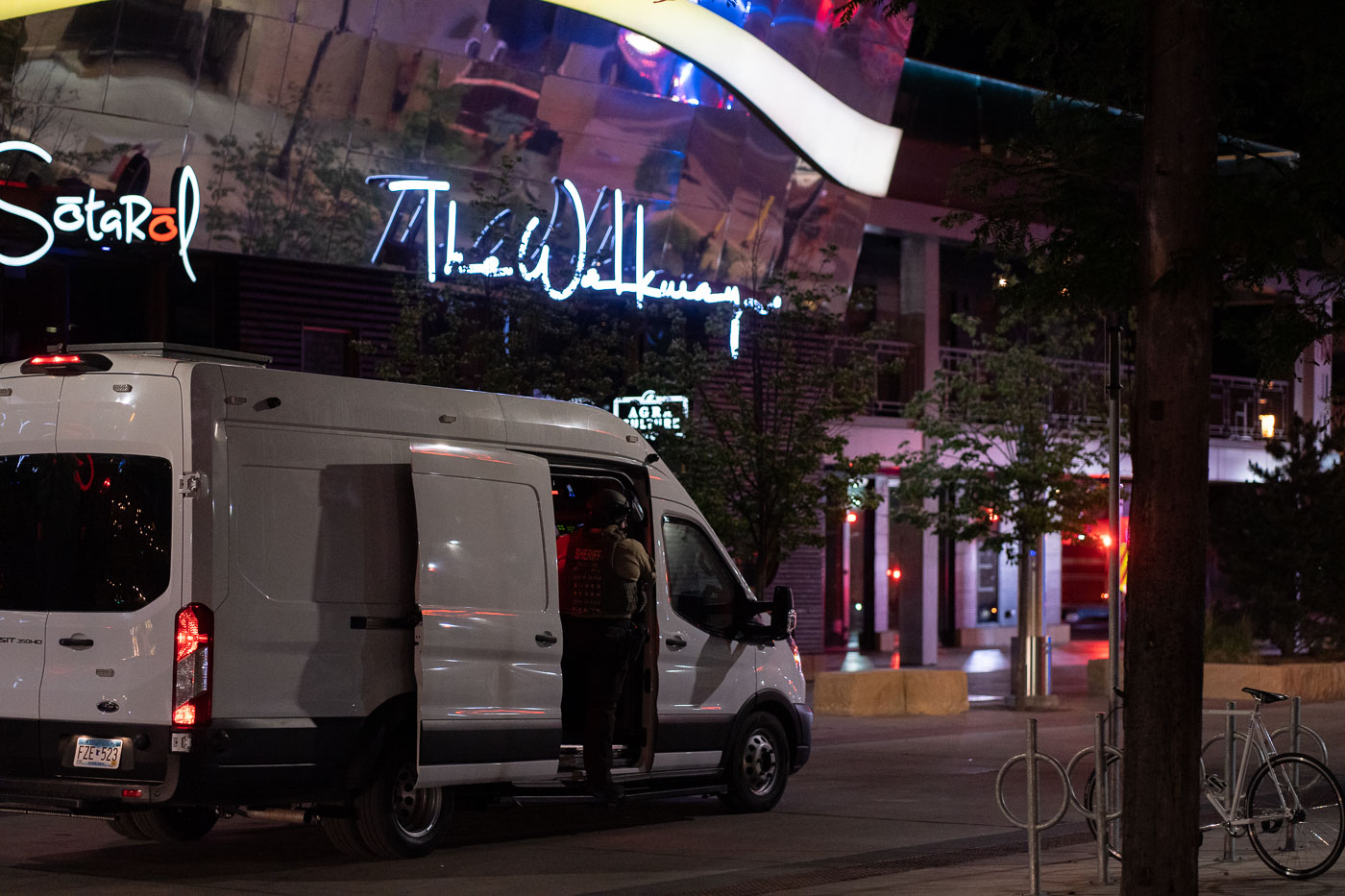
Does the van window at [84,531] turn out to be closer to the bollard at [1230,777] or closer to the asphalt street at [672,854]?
the asphalt street at [672,854]

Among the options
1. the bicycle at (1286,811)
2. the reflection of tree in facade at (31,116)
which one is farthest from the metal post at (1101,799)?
the reflection of tree in facade at (31,116)

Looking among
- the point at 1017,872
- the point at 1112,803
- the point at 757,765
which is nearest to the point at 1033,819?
the point at 1017,872

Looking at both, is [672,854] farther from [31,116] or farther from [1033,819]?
[31,116]

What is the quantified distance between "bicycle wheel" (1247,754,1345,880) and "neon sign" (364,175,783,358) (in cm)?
1213

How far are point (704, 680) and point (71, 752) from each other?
4.34 metres

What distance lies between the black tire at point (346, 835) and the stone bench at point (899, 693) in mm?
10947

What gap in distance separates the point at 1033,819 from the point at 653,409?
12213mm

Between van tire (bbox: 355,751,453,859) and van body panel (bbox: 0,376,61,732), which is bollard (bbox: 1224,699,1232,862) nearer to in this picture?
van tire (bbox: 355,751,453,859)

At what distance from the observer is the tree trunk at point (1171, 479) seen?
288 inches

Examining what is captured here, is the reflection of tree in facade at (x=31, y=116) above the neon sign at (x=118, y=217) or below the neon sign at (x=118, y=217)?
above

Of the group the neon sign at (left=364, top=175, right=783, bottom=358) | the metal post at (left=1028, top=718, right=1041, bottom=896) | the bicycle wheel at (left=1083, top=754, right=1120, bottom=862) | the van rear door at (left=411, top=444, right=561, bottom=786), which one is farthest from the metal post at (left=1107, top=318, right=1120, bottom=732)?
the neon sign at (left=364, top=175, right=783, bottom=358)

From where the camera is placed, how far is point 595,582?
451 inches

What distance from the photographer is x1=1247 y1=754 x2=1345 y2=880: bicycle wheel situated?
379 inches

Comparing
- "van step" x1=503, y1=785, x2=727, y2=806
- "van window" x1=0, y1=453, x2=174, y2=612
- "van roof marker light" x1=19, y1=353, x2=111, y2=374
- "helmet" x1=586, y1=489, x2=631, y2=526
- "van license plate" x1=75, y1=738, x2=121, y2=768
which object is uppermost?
"van roof marker light" x1=19, y1=353, x2=111, y2=374
